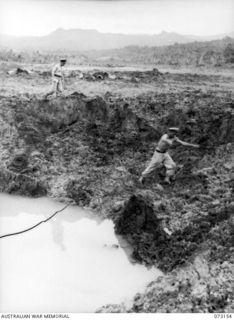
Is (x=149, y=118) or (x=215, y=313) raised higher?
(x=149, y=118)

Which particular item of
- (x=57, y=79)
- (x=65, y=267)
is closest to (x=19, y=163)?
(x=57, y=79)

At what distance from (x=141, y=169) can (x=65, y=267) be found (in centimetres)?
242

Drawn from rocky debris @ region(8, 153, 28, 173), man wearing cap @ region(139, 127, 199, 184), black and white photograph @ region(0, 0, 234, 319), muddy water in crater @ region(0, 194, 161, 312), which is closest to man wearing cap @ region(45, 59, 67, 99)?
black and white photograph @ region(0, 0, 234, 319)

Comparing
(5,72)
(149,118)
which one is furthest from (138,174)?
(5,72)

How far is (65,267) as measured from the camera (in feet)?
16.8

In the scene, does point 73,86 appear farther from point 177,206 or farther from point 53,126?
point 177,206

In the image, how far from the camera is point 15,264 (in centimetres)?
518

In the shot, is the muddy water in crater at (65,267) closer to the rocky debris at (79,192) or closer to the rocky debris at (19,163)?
the rocky debris at (79,192)

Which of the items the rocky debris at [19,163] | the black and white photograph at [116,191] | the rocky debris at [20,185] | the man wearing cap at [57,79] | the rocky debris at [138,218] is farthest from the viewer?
the man wearing cap at [57,79]

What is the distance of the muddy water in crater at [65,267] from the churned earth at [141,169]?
10.1 inches

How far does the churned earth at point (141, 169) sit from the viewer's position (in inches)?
171

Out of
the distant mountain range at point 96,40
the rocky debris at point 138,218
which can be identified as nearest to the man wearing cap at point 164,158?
the rocky debris at point 138,218

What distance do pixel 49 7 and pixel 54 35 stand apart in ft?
207

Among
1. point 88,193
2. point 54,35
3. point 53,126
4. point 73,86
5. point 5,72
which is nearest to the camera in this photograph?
point 88,193
